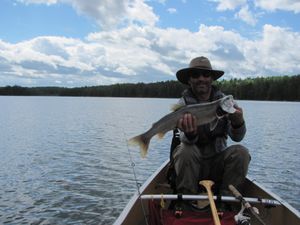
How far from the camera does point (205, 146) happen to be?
5672mm

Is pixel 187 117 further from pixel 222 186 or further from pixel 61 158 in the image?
pixel 61 158

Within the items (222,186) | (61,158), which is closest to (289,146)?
(61,158)

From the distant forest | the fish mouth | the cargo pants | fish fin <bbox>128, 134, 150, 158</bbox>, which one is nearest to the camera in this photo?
the fish mouth

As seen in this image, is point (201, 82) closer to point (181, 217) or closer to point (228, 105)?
point (228, 105)

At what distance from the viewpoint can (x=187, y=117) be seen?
500cm

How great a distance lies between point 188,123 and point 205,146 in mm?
820

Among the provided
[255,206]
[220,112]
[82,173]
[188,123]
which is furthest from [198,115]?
[82,173]

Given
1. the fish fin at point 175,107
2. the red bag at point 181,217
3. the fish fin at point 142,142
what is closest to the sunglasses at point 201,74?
the fish fin at point 175,107

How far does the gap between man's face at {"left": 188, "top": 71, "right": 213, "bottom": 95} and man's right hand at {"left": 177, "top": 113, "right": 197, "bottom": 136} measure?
842mm

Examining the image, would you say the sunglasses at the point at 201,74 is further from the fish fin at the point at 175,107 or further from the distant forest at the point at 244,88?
the distant forest at the point at 244,88

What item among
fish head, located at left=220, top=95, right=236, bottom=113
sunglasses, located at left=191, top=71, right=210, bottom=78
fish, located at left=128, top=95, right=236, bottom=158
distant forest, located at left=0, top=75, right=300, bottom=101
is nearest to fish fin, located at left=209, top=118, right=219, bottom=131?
fish, located at left=128, top=95, right=236, bottom=158

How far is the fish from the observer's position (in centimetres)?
492

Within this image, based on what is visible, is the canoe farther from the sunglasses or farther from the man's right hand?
the sunglasses

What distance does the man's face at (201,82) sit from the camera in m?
5.70
